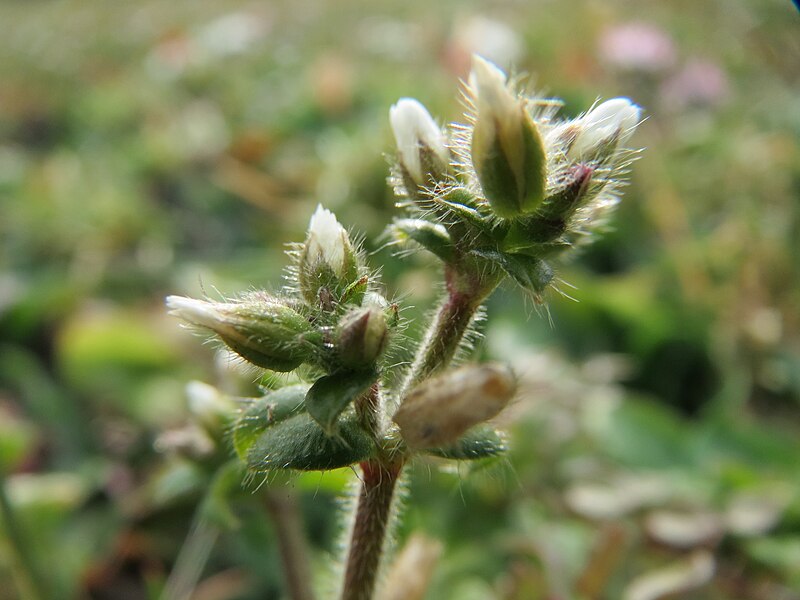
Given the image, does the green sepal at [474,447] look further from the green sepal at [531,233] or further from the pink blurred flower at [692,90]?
the pink blurred flower at [692,90]

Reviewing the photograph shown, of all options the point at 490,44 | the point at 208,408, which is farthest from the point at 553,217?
the point at 490,44

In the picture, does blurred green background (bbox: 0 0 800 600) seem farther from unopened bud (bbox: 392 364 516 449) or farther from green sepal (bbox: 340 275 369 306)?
unopened bud (bbox: 392 364 516 449)

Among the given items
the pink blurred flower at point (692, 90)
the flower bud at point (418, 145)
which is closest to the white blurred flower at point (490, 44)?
the pink blurred flower at point (692, 90)

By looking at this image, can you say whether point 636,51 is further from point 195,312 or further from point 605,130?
point 195,312

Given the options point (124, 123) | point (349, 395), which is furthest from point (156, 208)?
point (349, 395)

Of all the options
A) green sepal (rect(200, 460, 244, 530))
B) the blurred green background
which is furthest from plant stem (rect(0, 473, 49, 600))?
green sepal (rect(200, 460, 244, 530))

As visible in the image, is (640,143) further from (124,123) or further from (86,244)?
(124,123)
